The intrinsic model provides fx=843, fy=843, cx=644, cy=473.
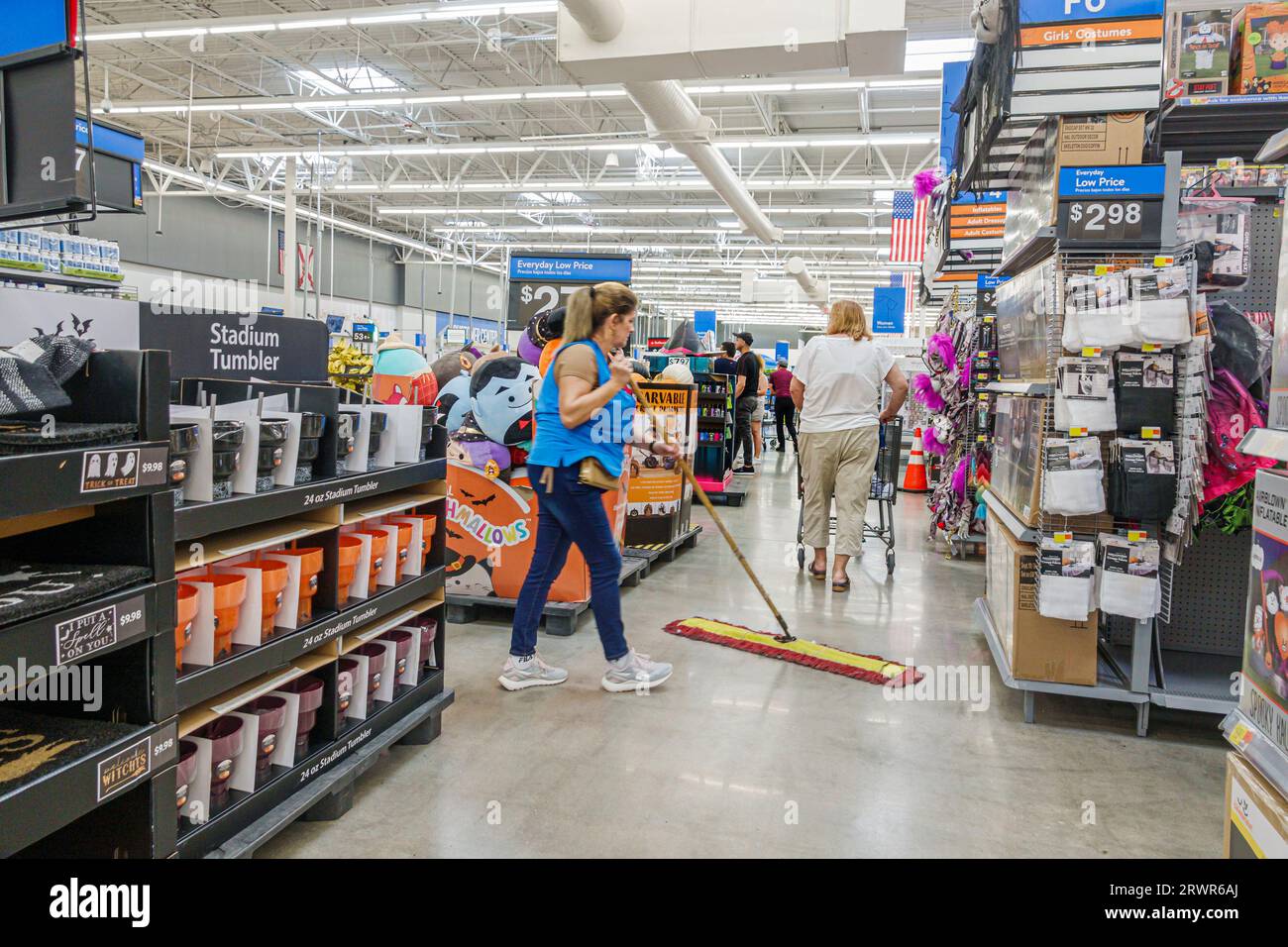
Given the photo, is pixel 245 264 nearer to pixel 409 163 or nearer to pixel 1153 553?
pixel 409 163

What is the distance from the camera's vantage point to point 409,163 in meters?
18.3

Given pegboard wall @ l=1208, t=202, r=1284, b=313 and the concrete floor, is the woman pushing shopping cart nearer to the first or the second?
the concrete floor

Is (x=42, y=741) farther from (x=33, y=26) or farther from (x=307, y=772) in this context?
(x=33, y=26)

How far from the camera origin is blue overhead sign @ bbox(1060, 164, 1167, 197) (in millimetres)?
3191

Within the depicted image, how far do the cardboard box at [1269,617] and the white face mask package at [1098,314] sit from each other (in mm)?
1588

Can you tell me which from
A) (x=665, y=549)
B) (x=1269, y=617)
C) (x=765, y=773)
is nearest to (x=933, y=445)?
(x=665, y=549)

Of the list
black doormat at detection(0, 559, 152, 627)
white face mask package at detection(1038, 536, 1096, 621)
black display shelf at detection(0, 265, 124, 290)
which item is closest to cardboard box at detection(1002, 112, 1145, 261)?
white face mask package at detection(1038, 536, 1096, 621)

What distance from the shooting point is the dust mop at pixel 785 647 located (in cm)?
391

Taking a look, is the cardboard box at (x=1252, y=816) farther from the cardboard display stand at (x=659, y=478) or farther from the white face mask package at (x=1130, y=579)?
the cardboard display stand at (x=659, y=478)

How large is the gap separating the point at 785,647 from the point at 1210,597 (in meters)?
1.90

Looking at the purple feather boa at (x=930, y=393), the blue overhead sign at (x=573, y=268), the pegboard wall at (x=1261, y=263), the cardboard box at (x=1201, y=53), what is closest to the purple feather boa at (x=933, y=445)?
the purple feather boa at (x=930, y=393)

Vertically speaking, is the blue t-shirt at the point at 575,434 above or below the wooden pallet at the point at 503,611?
above

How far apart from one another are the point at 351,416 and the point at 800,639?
8.66ft

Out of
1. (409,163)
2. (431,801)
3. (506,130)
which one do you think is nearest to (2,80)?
(431,801)
